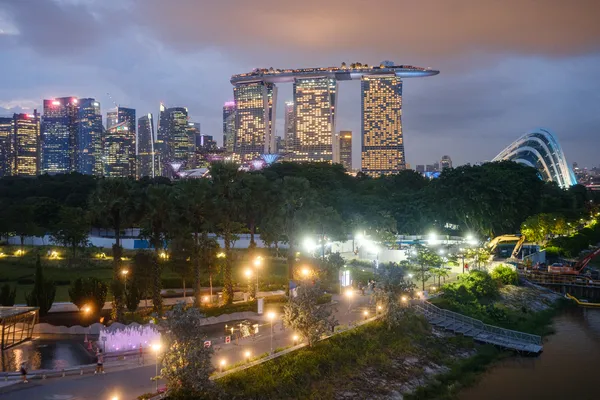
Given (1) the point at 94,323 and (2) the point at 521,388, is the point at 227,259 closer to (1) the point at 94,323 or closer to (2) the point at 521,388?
(1) the point at 94,323

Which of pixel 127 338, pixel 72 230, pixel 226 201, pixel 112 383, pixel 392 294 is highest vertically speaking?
pixel 226 201

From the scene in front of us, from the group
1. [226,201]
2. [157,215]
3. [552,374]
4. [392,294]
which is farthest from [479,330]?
[157,215]

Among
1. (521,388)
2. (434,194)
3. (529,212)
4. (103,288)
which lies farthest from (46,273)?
(529,212)

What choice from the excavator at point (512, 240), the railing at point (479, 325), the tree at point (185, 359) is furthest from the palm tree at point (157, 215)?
the excavator at point (512, 240)

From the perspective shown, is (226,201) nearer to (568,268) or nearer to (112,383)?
(112,383)

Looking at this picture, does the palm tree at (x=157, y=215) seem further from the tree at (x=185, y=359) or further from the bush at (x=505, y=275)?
the bush at (x=505, y=275)

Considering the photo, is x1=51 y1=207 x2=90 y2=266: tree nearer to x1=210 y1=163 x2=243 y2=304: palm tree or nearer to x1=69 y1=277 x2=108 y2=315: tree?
x1=69 y1=277 x2=108 y2=315: tree

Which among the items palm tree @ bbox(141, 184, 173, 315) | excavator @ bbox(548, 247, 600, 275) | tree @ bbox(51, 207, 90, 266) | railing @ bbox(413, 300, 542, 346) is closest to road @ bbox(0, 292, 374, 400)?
palm tree @ bbox(141, 184, 173, 315)
